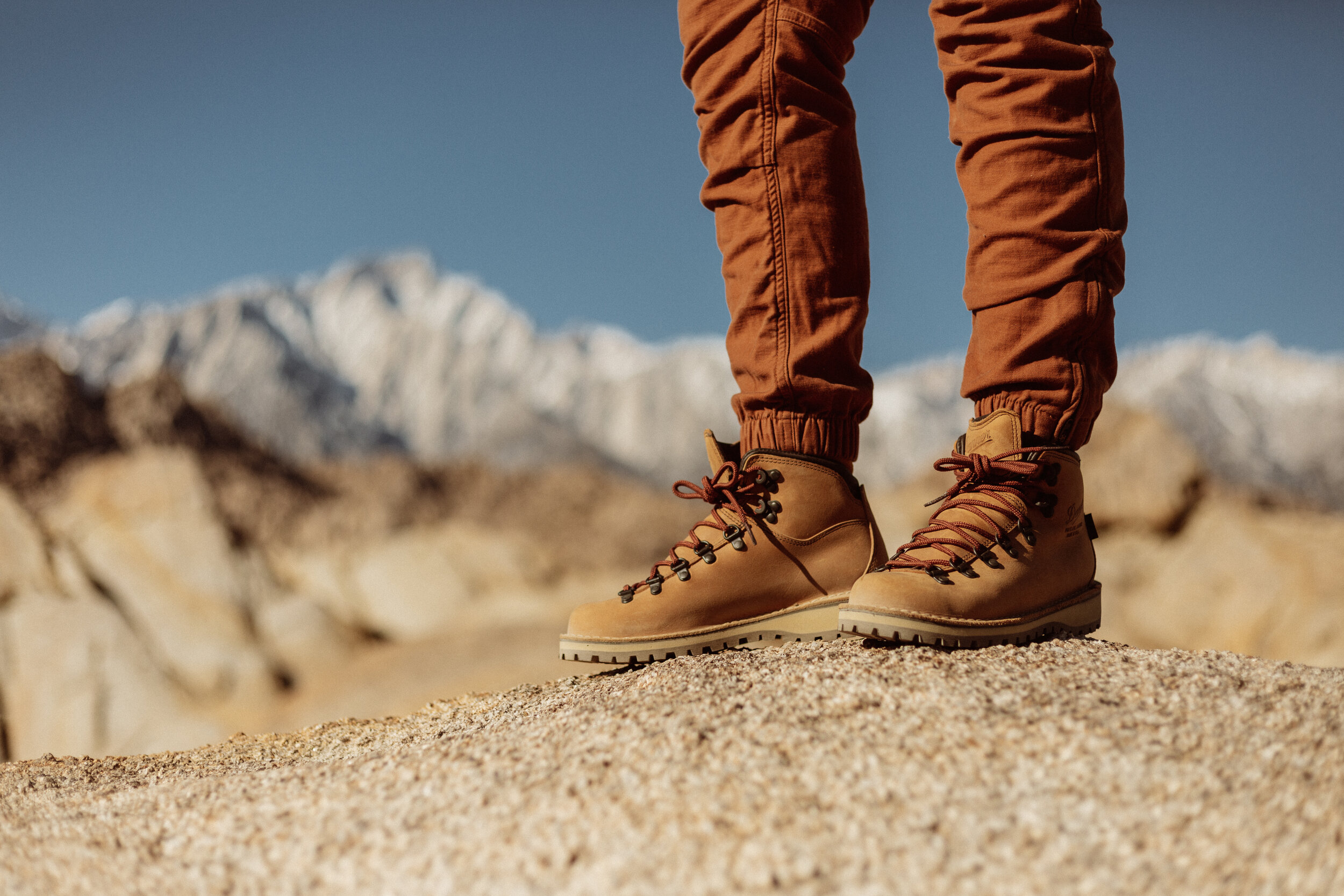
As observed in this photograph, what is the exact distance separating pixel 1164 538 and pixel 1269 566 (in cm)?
57

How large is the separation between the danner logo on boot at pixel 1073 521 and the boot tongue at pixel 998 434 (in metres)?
0.13

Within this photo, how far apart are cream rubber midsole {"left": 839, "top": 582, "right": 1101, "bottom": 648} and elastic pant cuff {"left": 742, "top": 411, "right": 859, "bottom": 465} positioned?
26 centimetres

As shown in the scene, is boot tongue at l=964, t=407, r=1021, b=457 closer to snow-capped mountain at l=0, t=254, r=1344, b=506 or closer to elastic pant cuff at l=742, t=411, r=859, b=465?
elastic pant cuff at l=742, t=411, r=859, b=465

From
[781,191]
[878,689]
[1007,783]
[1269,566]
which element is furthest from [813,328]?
[1269,566]

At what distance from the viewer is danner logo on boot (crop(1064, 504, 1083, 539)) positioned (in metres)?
1.20

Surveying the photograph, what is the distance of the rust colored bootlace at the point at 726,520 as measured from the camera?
1.25 meters

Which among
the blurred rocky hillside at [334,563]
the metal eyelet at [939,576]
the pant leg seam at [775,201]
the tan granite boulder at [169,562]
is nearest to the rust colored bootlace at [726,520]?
the pant leg seam at [775,201]

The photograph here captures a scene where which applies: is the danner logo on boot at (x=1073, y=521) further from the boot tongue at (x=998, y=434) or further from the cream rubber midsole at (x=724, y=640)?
the cream rubber midsole at (x=724, y=640)

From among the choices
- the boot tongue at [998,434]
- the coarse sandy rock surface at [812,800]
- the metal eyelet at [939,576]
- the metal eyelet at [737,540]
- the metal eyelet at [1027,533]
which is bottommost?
the coarse sandy rock surface at [812,800]

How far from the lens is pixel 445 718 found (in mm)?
1404

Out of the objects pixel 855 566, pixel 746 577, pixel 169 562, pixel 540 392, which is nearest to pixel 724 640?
pixel 746 577

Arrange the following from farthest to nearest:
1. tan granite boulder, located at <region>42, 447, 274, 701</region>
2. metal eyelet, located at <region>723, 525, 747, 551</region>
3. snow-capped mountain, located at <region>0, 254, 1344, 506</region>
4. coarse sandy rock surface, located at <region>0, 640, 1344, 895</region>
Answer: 1. snow-capped mountain, located at <region>0, 254, 1344, 506</region>
2. tan granite boulder, located at <region>42, 447, 274, 701</region>
3. metal eyelet, located at <region>723, 525, 747, 551</region>
4. coarse sandy rock surface, located at <region>0, 640, 1344, 895</region>

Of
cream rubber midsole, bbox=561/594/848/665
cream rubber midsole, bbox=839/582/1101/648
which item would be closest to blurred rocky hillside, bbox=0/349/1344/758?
cream rubber midsole, bbox=561/594/848/665

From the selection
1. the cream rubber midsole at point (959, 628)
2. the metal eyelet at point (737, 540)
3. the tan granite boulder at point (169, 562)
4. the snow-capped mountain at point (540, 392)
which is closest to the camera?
the cream rubber midsole at point (959, 628)
